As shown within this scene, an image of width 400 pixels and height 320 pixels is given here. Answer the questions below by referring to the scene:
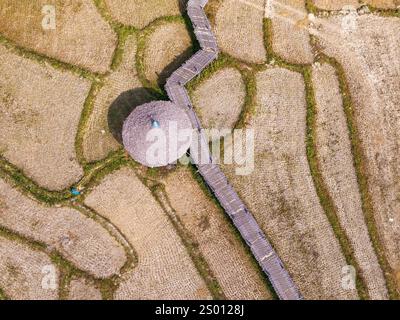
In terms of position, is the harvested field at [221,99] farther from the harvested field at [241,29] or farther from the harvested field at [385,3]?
the harvested field at [385,3]

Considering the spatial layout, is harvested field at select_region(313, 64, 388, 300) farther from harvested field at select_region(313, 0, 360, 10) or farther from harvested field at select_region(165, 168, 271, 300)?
harvested field at select_region(165, 168, 271, 300)

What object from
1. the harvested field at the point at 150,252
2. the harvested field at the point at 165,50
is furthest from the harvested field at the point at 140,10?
the harvested field at the point at 150,252

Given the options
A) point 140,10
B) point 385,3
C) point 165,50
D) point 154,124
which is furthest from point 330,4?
point 154,124

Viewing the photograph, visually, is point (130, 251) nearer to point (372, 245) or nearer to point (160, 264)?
point (160, 264)

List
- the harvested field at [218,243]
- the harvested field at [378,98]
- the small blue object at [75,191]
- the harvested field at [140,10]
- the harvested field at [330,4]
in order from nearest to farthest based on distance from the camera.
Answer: the small blue object at [75,191]
the harvested field at [218,243]
the harvested field at [378,98]
the harvested field at [140,10]
the harvested field at [330,4]

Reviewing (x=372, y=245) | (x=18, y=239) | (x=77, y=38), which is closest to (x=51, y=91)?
(x=77, y=38)

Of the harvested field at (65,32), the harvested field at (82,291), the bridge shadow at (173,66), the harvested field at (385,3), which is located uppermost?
the harvested field at (65,32)

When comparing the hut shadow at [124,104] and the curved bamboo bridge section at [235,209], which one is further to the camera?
the hut shadow at [124,104]
